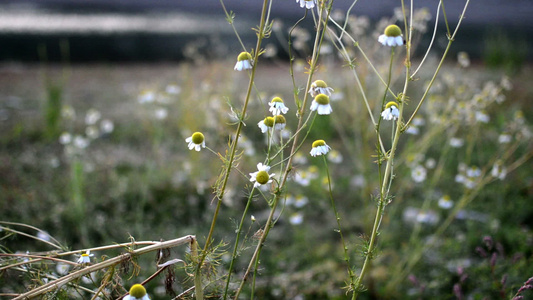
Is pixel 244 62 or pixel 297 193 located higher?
pixel 244 62

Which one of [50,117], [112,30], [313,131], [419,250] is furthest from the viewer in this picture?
[112,30]

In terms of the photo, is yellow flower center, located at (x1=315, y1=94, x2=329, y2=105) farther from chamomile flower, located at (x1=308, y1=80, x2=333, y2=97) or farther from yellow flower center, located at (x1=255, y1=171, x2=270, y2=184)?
yellow flower center, located at (x1=255, y1=171, x2=270, y2=184)

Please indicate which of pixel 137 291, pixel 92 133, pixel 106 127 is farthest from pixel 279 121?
pixel 106 127

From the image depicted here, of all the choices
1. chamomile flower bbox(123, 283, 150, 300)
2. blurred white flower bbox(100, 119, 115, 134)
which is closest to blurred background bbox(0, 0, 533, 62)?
blurred white flower bbox(100, 119, 115, 134)

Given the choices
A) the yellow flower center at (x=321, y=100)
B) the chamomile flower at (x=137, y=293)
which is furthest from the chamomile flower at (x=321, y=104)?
the chamomile flower at (x=137, y=293)

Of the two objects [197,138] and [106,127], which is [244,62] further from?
[106,127]

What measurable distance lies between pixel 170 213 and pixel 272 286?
1.00 m

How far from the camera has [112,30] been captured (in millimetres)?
7512

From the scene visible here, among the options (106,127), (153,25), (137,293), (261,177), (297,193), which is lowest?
(153,25)

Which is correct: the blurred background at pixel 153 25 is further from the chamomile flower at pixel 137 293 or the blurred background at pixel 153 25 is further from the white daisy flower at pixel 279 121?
the chamomile flower at pixel 137 293

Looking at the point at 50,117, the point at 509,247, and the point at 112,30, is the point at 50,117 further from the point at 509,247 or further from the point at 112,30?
the point at 112,30

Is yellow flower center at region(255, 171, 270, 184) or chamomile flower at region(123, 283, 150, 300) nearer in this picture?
chamomile flower at region(123, 283, 150, 300)

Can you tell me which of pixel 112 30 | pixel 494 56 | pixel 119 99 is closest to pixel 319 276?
pixel 119 99

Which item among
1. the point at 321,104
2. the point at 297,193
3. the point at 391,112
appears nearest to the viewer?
the point at 321,104
